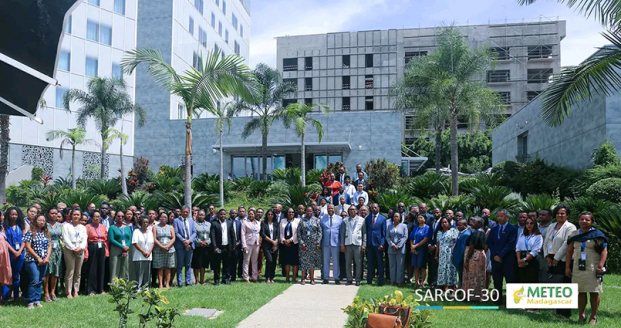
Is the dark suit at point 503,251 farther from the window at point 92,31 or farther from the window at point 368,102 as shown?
the window at point 368,102

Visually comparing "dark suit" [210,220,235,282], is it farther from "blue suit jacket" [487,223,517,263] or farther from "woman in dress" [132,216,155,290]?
"blue suit jacket" [487,223,517,263]

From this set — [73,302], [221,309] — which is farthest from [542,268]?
[73,302]

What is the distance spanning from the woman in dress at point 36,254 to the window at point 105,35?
3373cm

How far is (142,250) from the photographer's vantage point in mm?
10484

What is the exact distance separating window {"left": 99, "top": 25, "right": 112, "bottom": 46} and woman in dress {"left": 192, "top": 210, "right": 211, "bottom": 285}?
106 feet

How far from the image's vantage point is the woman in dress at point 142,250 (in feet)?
34.6

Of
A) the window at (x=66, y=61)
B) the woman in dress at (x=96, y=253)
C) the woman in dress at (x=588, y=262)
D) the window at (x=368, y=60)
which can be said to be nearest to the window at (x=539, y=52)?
the window at (x=368, y=60)

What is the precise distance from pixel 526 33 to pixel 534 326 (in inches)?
2302

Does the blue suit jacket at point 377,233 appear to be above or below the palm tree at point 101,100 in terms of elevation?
below

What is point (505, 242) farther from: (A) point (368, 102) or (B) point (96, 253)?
(A) point (368, 102)

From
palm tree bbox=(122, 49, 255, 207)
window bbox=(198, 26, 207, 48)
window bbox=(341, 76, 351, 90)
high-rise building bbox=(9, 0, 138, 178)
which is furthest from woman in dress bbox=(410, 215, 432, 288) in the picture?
window bbox=(341, 76, 351, 90)

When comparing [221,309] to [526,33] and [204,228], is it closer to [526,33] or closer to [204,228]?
[204,228]

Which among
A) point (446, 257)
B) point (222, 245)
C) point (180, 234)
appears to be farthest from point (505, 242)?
point (180, 234)

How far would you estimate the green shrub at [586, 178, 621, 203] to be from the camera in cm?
1442
